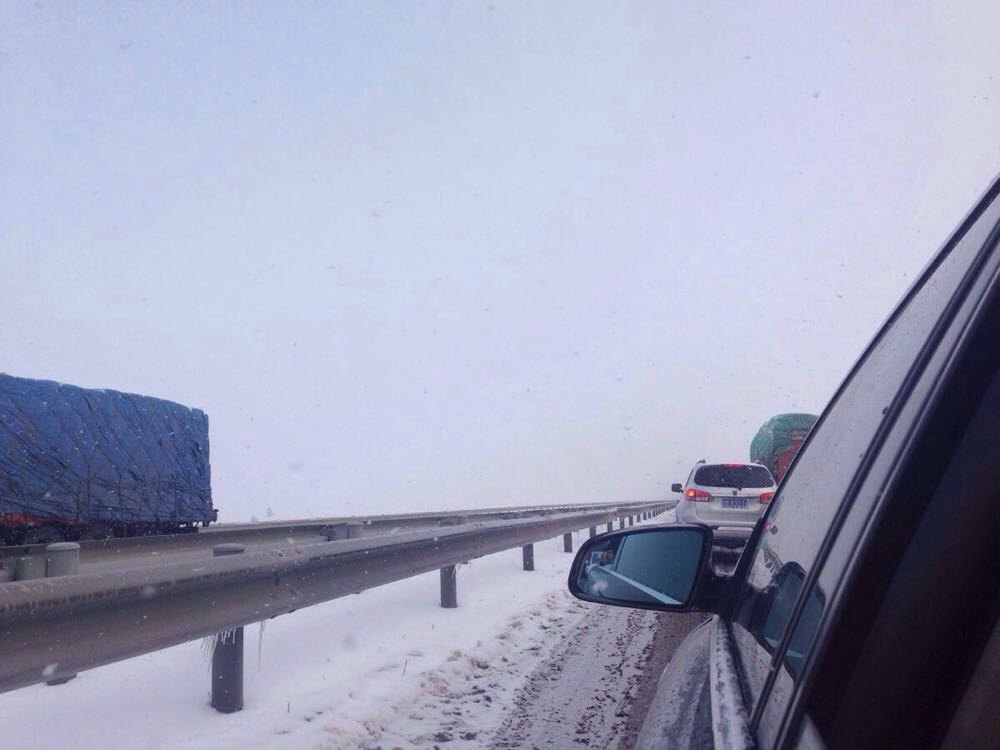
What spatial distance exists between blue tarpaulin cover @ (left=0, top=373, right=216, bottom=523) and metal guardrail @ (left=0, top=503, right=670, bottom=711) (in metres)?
13.5

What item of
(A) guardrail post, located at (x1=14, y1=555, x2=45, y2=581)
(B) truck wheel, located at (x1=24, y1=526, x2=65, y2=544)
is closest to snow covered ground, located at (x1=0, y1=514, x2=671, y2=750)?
(A) guardrail post, located at (x1=14, y1=555, x2=45, y2=581)

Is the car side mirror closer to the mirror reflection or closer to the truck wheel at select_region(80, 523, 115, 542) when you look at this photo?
the mirror reflection

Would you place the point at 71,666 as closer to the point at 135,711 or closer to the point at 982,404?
the point at 135,711

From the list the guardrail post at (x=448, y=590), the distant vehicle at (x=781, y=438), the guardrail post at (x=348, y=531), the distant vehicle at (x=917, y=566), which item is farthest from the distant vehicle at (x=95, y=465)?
the distant vehicle at (x=917, y=566)

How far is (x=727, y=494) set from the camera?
11.2 meters

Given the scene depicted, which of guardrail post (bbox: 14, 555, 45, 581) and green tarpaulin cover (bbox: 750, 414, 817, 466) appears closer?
guardrail post (bbox: 14, 555, 45, 581)

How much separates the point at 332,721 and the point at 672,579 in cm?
231

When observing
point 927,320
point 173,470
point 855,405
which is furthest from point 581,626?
point 173,470

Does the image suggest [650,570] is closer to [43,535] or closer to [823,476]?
[823,476]

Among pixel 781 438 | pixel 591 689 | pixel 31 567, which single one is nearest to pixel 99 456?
pixel 31 567

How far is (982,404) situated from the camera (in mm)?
988

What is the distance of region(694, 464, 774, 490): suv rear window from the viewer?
37.2 feet

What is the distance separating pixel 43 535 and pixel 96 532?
1245mm

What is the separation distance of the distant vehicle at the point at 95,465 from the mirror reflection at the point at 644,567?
51.1 feet
